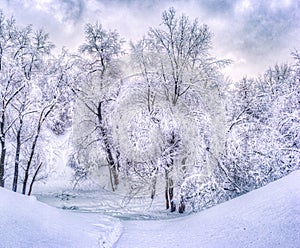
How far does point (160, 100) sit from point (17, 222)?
3.46m

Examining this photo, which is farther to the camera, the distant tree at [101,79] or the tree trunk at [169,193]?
the distant tree at [101,79]

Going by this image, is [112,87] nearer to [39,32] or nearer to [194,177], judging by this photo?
[194,177]

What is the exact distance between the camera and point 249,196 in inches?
189

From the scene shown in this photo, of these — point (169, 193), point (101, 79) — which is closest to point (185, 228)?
point (169, 193)

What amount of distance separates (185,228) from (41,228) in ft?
7.60

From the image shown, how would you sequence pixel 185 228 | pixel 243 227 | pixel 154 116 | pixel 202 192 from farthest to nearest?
pixel 202 192 < pixel 154 116 < pixel 185 228 < pixel 243 227

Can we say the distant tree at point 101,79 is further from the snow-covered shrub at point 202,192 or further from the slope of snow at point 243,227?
the slope of snow at point 243,227

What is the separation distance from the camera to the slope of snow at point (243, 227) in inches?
129

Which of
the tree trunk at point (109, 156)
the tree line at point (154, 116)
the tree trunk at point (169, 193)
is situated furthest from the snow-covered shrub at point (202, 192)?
the tree trunk at point (109, 156)

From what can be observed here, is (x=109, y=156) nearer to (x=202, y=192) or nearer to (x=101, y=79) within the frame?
(x=101, y=79)

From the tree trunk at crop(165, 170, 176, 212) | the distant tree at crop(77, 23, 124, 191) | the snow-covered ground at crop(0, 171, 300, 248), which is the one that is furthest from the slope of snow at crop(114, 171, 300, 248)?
the distant tree at crop(77, 23, 124, 191)

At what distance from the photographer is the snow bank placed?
131 inches

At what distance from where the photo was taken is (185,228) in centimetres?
465

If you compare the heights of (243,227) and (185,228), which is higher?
(243,227)
